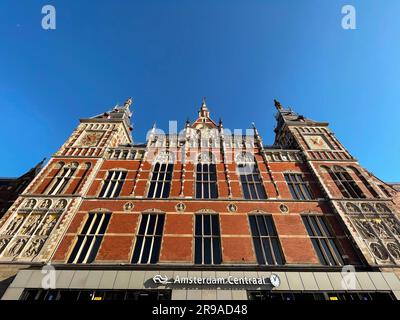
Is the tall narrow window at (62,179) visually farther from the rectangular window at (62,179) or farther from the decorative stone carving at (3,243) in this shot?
the decorative stone carving at (3,243)

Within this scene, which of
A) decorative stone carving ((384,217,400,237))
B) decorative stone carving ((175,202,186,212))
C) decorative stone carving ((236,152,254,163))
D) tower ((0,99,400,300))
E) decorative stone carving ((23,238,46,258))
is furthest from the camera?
decorative stone carving ((236,152,254,163))

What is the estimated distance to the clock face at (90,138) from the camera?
20.5m

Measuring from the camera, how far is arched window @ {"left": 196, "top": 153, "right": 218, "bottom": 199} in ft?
55.6

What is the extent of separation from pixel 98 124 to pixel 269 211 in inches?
715

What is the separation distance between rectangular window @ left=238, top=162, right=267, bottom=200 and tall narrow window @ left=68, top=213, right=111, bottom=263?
396 inches

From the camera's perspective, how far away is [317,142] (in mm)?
21125

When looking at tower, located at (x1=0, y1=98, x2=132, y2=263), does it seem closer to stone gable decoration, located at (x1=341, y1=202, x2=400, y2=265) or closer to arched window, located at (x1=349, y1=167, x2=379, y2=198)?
stone gable decoration, located at (x1=341, y1=202, x2=400, y2=265)

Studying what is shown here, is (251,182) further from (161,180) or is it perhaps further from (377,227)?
(377,227)

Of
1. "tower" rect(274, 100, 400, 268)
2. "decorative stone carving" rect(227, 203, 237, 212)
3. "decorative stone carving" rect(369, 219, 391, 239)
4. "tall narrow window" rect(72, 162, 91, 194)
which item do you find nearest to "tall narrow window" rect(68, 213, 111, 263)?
"tall narrow window" rect(72, 162, 91, 194)

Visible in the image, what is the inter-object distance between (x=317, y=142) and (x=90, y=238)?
66.4ft

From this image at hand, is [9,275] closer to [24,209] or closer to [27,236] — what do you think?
[27,236]

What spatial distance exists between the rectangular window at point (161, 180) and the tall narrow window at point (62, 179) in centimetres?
635

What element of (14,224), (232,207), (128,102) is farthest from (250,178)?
(128,102)

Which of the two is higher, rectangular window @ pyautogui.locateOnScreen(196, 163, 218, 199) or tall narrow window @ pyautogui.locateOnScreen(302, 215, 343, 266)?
rectangular window @ pyautogui.locateOnScreen(196, 163, 218, 199)
